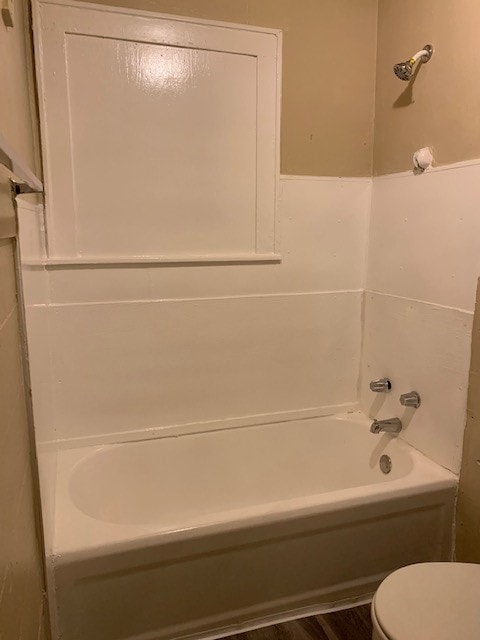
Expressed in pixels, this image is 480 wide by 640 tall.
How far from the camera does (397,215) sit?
6.54 ft

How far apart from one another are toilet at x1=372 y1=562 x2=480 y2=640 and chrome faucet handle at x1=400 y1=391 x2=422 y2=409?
2.27 feet

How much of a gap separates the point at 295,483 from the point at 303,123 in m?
1.65

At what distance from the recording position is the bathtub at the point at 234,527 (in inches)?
55.0

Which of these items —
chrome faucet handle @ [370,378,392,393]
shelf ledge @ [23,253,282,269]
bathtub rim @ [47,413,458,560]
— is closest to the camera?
bathtub rim @ [47,413,458,560]

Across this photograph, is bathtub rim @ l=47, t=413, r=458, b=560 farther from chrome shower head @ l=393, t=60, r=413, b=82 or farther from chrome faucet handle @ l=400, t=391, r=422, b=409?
chrome shower head @ l=393, t=60, r=413, b=82

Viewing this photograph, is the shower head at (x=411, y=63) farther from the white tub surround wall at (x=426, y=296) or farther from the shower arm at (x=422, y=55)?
the white tub surround wall at (x=426, y=296)

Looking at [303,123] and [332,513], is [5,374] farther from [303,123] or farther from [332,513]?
[303,123]

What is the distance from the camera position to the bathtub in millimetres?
1396

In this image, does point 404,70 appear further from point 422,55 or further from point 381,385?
point 381,385

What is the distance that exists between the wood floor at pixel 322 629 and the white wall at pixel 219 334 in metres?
0.82

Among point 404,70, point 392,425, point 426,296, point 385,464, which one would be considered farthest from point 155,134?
point 385,464

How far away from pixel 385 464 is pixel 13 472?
162 centimetres

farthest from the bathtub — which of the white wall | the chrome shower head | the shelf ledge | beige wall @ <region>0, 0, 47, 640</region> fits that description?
the chrome shower head

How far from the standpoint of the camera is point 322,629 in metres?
1.61
